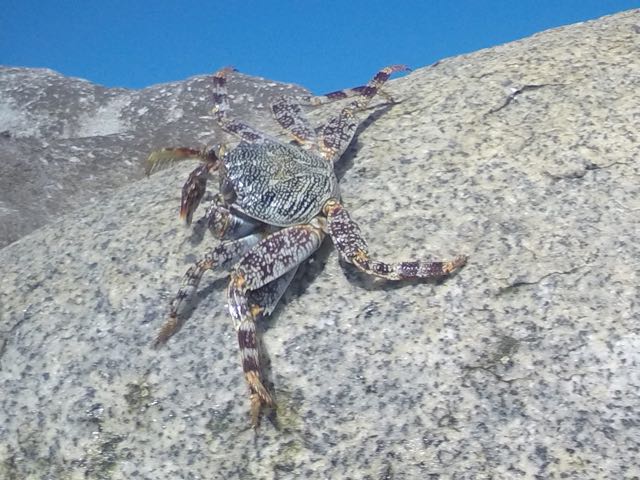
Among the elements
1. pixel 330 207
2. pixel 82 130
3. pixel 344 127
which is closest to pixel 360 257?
pixel 330 207

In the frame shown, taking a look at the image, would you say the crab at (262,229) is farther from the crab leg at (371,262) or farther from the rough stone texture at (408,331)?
the rough stone texture at (408,331)

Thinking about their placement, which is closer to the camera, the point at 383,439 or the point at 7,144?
the point at 383,439

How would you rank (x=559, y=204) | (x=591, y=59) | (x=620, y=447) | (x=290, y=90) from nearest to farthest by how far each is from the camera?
(x=620, y=447) → (x=559, y=204) → (x=591, y=59) → (x=290, y=90)

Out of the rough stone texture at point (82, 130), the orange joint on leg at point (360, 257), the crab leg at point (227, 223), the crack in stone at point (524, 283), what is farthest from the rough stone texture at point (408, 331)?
the rough stone texture at point (82, 130)

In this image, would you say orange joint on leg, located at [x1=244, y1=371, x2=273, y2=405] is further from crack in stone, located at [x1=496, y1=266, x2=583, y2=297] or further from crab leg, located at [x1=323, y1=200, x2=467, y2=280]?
crack in stone, located at [x1=496, y1=266, x2=583, y2=297]

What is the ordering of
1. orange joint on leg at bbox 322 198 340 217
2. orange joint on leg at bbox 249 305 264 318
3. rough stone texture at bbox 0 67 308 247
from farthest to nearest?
1. rough stone texture at bbox 0 67 308 247
2. orange joint on leg at bbox 322 198 340 217
3. orange joint on leg at bbox 249 305 264 318

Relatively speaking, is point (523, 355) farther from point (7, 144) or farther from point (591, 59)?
point (7, 144)

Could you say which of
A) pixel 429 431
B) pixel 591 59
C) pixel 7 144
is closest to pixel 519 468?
pixel 429 431

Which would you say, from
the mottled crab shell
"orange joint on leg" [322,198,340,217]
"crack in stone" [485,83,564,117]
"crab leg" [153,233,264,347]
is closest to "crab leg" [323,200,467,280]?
"orange joint on leg" [322,198,340,217]
